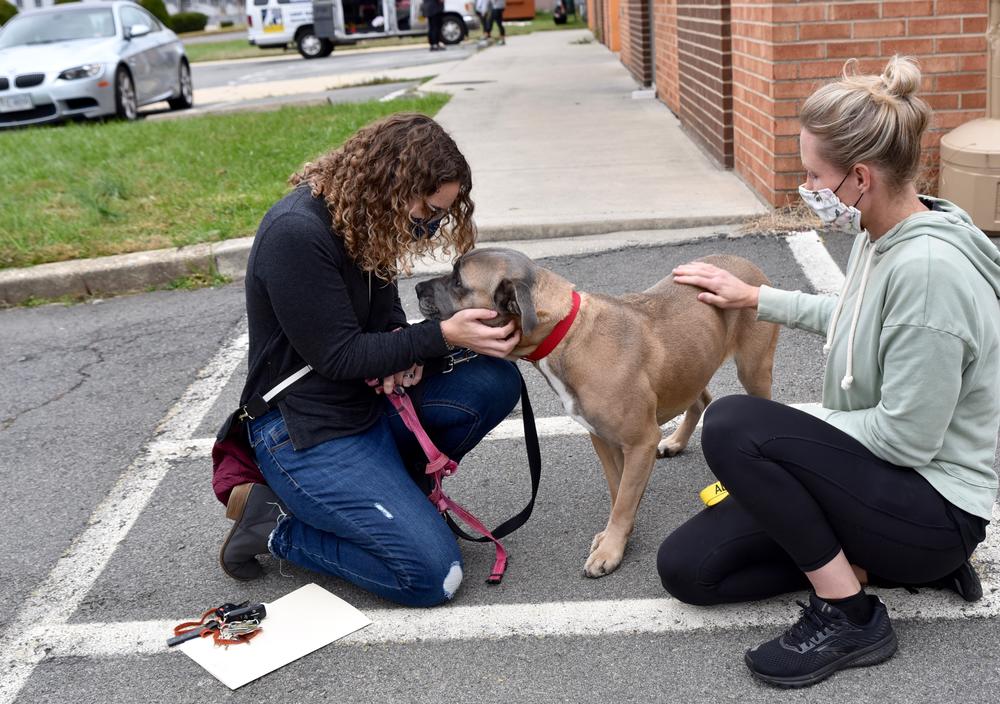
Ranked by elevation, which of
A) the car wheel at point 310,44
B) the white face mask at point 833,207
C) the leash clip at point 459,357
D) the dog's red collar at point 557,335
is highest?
the car wheel at point 310,44

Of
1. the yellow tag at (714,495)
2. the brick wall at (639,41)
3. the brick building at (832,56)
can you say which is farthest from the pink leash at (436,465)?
the brick wall at (639,41)

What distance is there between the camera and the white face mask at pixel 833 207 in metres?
2.83

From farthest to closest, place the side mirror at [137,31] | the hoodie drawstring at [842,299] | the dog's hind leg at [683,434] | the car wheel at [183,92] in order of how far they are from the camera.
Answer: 1. the car wheel at [183,92]
2. the side mirror at [137,31]
3. the dog's hind leg at [683,434]
4. the hoodie drawstring at [842,299]

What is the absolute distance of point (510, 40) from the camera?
1321 inches

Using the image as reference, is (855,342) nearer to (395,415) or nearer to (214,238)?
(395,415)

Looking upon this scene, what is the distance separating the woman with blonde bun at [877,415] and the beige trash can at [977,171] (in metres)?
3.71

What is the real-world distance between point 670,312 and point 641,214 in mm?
3731

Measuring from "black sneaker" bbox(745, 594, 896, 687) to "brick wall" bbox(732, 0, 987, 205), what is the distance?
4.59 m

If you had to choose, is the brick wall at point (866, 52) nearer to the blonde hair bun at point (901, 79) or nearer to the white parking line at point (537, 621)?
the blonde hair bun at point (901, 79)

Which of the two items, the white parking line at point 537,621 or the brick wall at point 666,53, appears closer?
the white parking line at point 537,621

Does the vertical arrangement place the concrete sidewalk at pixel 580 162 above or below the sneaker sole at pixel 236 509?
above

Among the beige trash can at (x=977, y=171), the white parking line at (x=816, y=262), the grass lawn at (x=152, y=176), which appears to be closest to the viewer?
the white parking line at (x=816, y=262)

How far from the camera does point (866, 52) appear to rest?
678 cm

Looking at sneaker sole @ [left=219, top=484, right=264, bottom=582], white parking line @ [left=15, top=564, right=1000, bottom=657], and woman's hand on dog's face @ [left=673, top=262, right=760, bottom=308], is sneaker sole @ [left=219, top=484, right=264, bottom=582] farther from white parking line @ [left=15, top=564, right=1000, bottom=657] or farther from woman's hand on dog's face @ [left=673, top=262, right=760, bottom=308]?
woman's hand on dog's face @ [left=673, top=262, right=760, bottom=308]
